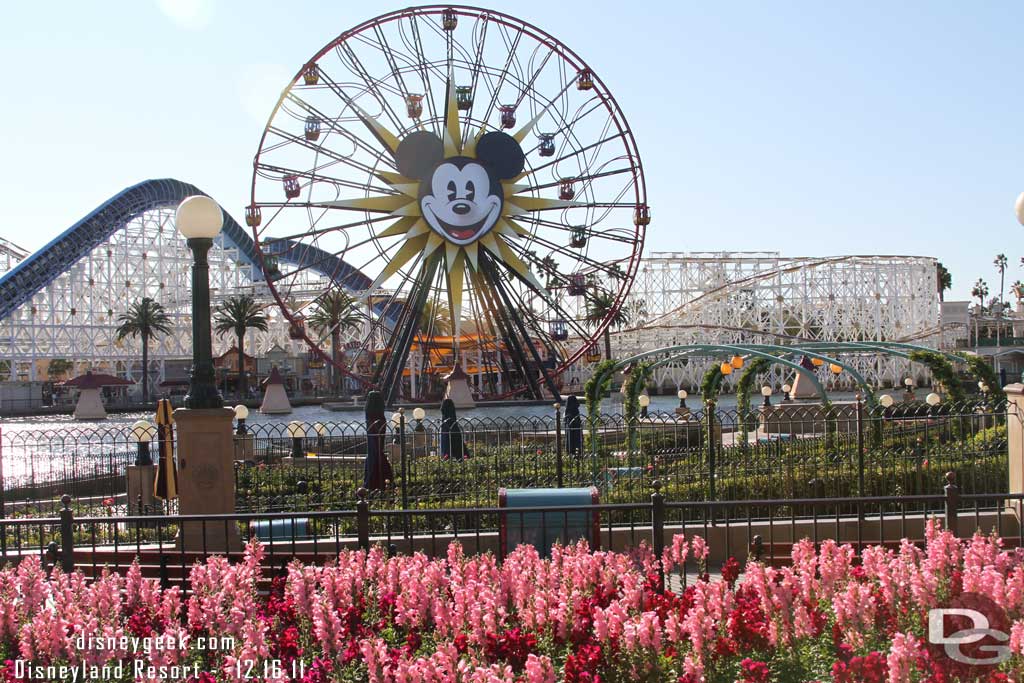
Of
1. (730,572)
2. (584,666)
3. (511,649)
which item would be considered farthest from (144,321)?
(584,666)

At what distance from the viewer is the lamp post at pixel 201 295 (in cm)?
1136

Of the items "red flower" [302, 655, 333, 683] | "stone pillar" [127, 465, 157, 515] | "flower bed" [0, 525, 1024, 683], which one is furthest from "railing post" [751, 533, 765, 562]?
"stone pillar" [127, 465, 157, 515]

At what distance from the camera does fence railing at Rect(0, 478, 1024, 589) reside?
29.5ft

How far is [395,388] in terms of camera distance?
42.9m

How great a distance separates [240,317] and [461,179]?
44.6 metres

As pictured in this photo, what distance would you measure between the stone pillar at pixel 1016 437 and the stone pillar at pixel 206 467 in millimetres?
7996

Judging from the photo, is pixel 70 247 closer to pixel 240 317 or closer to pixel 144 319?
pixel 144 319

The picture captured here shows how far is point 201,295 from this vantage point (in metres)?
11.8

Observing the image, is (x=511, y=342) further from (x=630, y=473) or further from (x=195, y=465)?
(x=195, y=465)

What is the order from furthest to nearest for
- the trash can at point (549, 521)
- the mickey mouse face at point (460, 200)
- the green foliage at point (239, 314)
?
the green foliage at point (239, 314) < the mickey mouse face at point (460, 200) < the trash can at point (549, 521)

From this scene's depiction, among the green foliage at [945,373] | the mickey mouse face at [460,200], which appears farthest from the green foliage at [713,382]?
the mickey mouse face at [460,200]

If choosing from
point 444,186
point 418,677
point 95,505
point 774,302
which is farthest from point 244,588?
point 774,302

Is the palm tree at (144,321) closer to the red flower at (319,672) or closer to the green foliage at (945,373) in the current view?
the green foliage at (945,373)

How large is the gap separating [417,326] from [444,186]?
18.4ft
